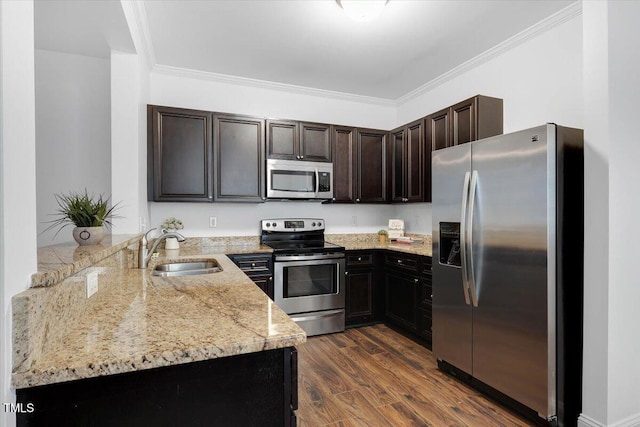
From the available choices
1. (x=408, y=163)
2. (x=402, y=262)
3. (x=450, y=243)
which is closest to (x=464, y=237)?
(x=450, y=243)

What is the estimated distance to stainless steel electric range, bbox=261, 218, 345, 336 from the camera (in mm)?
3365

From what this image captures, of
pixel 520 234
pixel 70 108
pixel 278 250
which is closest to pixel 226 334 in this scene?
pixel 520 234

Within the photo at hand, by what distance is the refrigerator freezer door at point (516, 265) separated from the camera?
1916mm

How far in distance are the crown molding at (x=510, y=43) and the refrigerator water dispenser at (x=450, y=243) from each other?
174 cm

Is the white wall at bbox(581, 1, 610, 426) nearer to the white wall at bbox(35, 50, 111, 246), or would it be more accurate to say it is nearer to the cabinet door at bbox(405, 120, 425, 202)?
the cabinet door at bbox(405, 120, 425, 202)

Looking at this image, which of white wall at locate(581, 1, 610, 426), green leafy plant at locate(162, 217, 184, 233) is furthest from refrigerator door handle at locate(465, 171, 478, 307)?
green leafy plant at locate(162, 217, 184, 233)

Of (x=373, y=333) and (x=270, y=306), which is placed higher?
(x=270, y=306)

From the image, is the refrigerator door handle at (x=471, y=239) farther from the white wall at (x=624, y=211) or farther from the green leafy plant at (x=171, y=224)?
the green leafy plant at (x=171, y=224)

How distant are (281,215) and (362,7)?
94.0 inches

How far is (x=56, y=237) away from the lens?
2855 millimetres

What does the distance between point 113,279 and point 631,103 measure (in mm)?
3061

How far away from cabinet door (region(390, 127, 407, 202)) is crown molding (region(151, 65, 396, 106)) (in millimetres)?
670

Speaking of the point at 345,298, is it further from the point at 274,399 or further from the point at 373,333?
the point at 274,399

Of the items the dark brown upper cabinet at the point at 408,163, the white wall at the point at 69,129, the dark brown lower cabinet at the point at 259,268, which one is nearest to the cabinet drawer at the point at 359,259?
the dark brown upper cabinet at the point at 408,163
